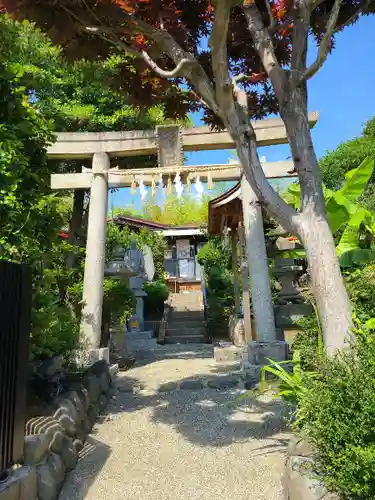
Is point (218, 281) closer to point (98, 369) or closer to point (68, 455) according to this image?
point (98, 369)

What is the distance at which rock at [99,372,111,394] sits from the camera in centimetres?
629

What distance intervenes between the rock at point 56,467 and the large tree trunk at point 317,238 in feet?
8.53

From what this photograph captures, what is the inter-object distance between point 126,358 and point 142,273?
7.25 metres

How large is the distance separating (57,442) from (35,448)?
1.57 feet

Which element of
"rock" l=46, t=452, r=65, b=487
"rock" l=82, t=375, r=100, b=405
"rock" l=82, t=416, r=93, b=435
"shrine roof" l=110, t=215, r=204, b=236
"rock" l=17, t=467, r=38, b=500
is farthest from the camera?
"shrine roof" l=110, t=215, r=204, b=236

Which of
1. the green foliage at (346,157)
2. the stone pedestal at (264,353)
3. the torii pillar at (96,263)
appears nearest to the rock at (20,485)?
the torii pillar at (96,263)

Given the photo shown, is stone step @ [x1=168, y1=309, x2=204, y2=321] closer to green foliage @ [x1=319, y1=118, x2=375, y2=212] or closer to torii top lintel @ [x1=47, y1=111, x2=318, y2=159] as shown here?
torii top lintel @ [x1=47, y1=111, x2=318, y2=159]

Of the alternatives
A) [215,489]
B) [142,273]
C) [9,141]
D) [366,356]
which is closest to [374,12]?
[366,356]

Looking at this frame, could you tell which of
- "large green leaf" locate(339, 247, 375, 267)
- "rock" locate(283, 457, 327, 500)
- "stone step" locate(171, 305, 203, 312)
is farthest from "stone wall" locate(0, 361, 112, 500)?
"stone step" locate(171, 305, 203, 312)

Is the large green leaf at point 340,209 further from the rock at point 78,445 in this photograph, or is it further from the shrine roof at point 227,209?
the rock at point 78,445

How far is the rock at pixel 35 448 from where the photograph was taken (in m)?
3.16

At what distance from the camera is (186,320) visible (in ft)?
51.0

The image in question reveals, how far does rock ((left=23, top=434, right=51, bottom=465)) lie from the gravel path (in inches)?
16.9

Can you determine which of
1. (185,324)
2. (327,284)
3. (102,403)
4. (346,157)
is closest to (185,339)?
(185,324)
